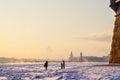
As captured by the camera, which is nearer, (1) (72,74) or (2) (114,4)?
(1) (72,74)

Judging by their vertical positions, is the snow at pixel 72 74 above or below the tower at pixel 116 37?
below

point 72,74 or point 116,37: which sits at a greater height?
point 116,37

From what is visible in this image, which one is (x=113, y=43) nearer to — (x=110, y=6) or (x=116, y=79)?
(x=110, y=6)

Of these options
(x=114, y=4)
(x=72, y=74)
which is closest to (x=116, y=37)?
(x=114, y=4)

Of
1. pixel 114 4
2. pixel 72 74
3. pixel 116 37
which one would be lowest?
pixel 72 74

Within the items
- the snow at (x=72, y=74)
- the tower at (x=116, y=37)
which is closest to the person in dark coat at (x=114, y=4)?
the tower at (x=116, y=37)

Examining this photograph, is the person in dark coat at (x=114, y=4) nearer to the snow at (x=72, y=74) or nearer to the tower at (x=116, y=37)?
the tower at (x=116, y=37)

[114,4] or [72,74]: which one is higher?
[114,4]

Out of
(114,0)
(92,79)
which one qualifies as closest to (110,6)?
(114,0)

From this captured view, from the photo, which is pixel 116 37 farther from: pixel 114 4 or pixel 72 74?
pixel 72 74

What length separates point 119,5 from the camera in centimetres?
3569

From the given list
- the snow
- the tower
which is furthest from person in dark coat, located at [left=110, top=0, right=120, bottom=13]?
the snow

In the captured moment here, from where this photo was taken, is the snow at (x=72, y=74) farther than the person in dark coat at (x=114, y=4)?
No

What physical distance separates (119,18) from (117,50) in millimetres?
4251
